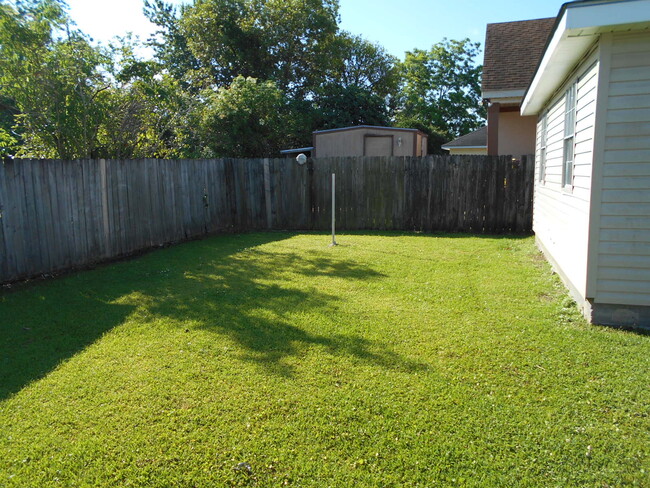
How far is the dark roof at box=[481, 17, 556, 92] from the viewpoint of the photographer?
441 inches


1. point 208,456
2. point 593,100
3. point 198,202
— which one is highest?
point 593,100

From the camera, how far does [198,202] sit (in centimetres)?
1066

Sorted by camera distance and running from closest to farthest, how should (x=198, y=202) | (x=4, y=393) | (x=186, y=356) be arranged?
(x=4, y=393) → (x=186, y=356) → (x=198, y=202)

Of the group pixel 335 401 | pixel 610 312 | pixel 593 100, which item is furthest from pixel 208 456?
pixel 593 100

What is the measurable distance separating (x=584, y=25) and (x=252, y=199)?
903 centimetres

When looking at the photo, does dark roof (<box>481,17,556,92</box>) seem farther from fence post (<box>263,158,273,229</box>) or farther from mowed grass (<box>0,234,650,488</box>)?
mowed grass (<box>0,234,650,488</box>)

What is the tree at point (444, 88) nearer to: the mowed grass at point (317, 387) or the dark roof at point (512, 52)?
the dark roof at point (512, 52)

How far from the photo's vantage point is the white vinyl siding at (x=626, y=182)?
416 centimetres

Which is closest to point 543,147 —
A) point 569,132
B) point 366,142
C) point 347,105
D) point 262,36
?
point 569,132

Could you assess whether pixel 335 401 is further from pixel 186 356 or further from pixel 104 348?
pixel 104 348

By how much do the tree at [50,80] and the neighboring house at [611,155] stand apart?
8.56 metres

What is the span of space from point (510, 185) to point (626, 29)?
6910 mm

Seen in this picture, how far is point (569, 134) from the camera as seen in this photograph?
5797mm

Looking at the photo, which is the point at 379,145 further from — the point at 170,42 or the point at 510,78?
the point at 170,42
